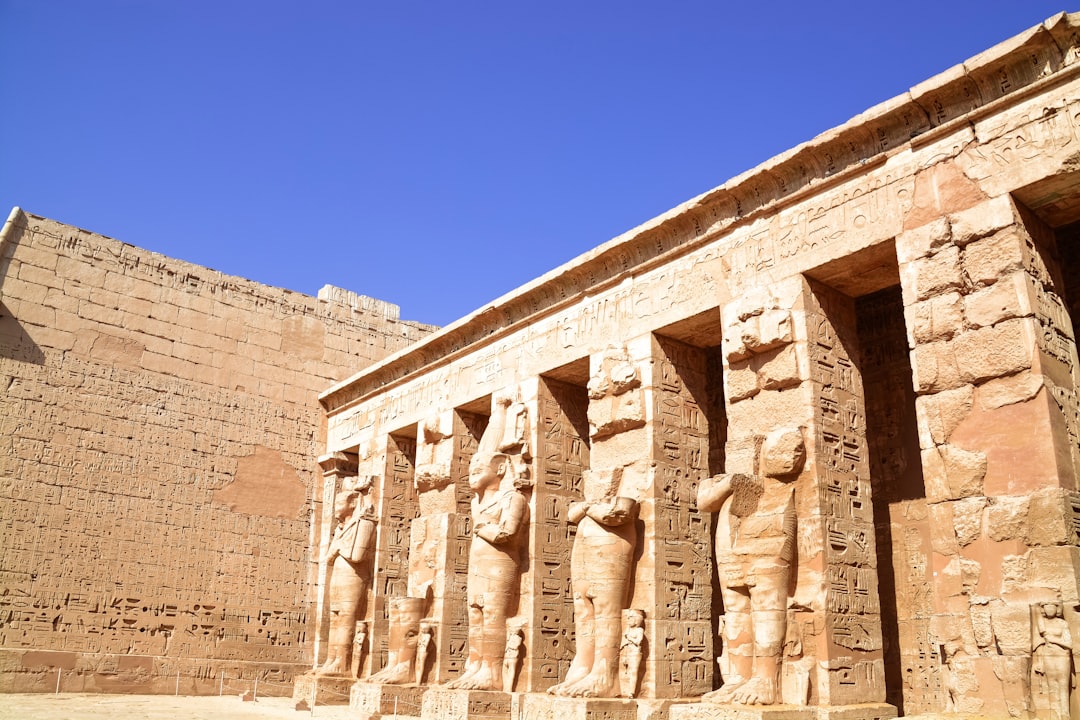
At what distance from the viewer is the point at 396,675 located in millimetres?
11945

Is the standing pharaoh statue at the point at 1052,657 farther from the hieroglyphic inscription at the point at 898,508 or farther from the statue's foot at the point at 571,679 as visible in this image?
the statue's foot at the point at 571,679

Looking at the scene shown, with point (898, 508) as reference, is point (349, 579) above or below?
below

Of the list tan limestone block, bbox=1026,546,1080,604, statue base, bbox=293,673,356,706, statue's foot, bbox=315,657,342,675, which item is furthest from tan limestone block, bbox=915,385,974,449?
statue's foot, bbox=315,657,342,675

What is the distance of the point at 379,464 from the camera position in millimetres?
14328

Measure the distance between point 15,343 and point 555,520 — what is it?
8.19 metres

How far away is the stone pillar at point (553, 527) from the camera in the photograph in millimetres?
10297

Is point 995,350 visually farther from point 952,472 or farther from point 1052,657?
point 1052,657

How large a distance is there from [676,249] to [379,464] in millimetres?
6535

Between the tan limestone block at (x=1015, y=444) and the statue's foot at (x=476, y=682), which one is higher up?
the tan limestone block at (x=1015, y=444)

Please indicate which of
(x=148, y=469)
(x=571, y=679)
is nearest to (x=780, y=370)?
(x=571, y=679)

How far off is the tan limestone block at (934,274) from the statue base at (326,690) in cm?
961

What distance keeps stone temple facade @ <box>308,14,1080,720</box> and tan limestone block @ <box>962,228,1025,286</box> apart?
20 mm

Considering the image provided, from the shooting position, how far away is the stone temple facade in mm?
6691

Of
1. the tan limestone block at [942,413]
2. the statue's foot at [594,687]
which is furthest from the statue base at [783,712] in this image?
the tan limestone block at [942,413]
